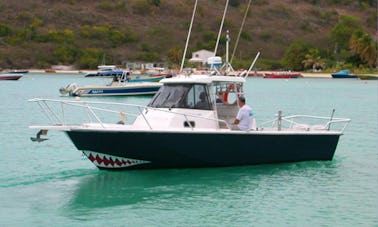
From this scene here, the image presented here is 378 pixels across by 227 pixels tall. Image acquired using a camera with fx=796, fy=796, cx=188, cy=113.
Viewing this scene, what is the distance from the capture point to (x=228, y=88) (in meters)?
22.4

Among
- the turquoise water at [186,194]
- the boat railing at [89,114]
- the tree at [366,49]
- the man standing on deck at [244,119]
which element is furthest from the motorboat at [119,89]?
the tree at [366,49]

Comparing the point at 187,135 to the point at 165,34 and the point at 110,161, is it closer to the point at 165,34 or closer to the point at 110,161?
the point at 110,161

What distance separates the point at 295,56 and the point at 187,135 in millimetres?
133617

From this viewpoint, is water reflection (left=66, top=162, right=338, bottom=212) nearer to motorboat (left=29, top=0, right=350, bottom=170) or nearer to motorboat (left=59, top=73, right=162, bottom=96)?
motorboat (left=29, top=0, right=350, bottom=170)

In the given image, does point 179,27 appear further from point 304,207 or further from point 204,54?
point 304,207

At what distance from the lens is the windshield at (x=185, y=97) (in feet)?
69.5

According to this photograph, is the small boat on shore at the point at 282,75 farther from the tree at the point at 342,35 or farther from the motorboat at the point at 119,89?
the motorboat at the point at 119,89

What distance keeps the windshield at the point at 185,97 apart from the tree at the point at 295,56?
132 metres

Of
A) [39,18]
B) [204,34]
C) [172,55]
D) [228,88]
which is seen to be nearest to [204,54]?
[172,55]

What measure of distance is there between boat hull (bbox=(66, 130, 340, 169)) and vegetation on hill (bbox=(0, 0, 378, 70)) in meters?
122

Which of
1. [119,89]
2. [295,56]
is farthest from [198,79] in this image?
[295,56]

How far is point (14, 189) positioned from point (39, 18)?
157819 millimetres

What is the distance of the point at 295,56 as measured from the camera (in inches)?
5974

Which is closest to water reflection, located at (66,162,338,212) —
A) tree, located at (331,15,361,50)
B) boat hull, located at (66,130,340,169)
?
boat hull, located at (66,130,340,169)
